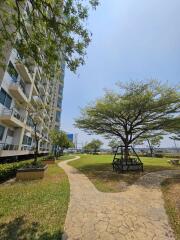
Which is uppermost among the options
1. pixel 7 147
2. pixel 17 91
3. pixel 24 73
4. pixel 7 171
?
pixel 24 73

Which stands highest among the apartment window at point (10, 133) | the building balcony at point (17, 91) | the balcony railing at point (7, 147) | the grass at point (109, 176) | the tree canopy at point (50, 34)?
the building balcony at point (17, 91)

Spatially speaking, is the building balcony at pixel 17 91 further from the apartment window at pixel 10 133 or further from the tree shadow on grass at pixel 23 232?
the tree shadow on grass at pixel 23 232

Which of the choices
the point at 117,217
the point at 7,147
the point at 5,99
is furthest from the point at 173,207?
the point at 5,99

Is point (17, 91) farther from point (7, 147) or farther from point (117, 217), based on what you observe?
point (117, 217)

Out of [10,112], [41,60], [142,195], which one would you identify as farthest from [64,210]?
[10,112]

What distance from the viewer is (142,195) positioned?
772 cm

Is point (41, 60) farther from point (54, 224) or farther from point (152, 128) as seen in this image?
point (152, 128)

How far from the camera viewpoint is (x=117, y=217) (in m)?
5.17

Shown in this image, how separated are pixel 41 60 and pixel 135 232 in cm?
743

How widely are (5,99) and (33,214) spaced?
14.0 meters

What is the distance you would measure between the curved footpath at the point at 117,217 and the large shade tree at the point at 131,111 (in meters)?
9.47

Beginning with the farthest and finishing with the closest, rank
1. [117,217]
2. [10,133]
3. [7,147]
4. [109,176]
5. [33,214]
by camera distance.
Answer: [10,133], [7,147], [109,176], [33,214], [117,217]

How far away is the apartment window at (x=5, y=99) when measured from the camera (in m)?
15.3

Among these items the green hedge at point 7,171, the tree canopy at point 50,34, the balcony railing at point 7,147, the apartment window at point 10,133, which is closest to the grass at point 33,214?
the green hedge at point 7,171
